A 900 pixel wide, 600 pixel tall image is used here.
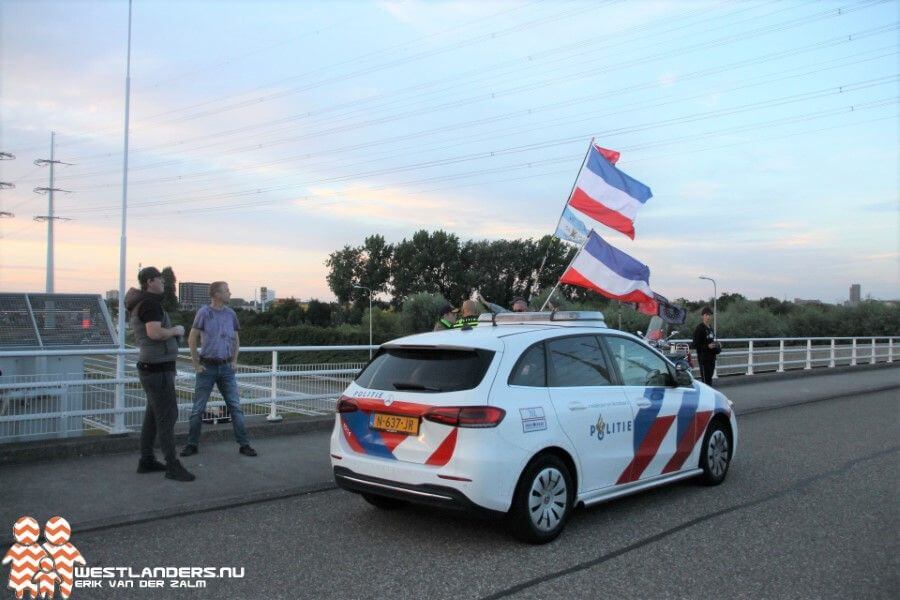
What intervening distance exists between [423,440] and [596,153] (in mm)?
7982

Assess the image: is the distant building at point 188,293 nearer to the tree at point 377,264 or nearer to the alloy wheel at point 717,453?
the tree at point 377,264

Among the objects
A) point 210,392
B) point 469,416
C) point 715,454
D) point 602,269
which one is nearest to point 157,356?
point 210,392

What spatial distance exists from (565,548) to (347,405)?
1942 mm

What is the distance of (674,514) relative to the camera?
20.4 feet

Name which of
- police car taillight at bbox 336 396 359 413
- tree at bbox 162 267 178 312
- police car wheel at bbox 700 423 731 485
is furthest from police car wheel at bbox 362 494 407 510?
tree at bbox 162 267 178 312

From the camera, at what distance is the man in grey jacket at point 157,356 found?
6.81 metres

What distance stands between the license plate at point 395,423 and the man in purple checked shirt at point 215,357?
302cm

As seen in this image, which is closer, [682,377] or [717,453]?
[682,377]

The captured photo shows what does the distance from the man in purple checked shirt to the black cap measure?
0.89 m

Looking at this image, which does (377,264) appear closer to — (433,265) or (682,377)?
(433,265)

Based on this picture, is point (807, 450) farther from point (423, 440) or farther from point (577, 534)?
point (423, 440)

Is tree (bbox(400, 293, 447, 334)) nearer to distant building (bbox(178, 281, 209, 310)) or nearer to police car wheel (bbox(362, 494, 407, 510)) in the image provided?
distant building (bbox(178, 281, 209, 310))

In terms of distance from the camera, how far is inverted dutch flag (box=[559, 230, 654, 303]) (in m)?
11.7

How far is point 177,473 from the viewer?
691 centimetres
